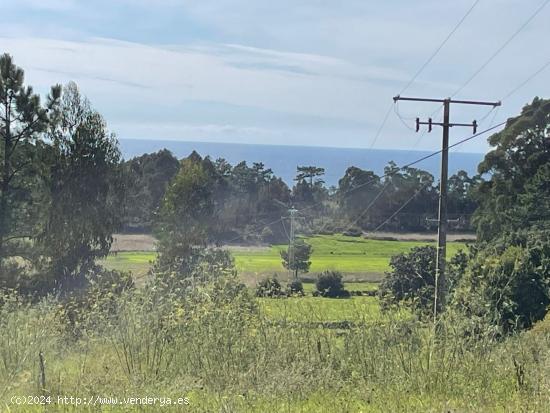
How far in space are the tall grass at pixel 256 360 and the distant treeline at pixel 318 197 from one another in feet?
103

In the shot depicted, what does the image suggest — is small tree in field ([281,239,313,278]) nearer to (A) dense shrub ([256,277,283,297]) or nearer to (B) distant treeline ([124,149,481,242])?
(B) distant treeline ([124,149,481,242])

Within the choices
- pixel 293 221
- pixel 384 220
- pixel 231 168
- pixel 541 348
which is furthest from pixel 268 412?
pixel 384 220

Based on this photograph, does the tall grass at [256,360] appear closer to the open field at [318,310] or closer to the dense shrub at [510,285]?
the open field at [318,310]

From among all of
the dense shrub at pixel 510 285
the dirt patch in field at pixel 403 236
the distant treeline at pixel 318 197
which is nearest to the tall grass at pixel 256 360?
the dense shrub at pixel 510 285

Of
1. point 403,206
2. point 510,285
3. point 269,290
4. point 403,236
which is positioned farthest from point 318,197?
point 269,290

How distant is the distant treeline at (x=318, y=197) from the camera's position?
42438mm

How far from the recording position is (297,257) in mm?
46188

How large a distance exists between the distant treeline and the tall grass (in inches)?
1231

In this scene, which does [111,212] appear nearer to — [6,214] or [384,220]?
[6,214]

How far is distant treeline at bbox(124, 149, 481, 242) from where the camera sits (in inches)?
1671

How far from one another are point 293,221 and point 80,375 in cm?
4458

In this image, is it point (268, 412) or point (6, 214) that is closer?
point (268, 412)

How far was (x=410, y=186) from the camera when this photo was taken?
58938 mm

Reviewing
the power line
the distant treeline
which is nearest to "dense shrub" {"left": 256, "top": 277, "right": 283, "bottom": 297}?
the distant treeline
